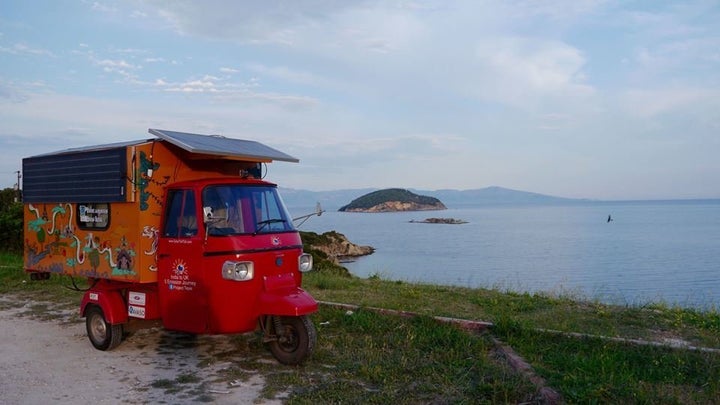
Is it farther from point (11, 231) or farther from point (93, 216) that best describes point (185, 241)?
point (11, 231)

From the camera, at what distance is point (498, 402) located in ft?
18.3

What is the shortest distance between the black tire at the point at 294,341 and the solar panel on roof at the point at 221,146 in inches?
79.3

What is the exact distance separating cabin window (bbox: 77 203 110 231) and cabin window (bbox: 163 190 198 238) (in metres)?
0.91

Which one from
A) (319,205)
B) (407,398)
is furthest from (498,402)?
(319,205)

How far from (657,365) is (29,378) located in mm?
6663

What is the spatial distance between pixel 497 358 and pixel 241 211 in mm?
3366

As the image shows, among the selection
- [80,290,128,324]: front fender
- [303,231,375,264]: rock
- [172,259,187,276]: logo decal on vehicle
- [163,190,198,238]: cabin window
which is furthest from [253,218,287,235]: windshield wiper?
[303,231,375,264]: rock

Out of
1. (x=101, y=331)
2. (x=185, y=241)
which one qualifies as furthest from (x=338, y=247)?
(x=185, y=241)

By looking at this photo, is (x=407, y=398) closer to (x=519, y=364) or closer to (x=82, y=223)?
(x=519, y=364)

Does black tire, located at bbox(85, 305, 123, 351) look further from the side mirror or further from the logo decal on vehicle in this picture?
the side mirror

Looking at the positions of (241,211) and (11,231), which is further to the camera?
Result: (11,231)

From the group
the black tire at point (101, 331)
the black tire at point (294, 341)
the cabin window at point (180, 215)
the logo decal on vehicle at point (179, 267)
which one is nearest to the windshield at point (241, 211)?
the cabin window at point (180, 215)

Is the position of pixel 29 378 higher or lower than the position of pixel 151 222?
lower

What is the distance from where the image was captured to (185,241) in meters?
6.91
